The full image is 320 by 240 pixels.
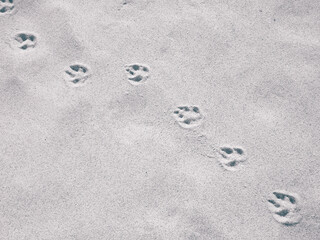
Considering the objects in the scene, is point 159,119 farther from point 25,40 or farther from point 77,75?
point 25,40

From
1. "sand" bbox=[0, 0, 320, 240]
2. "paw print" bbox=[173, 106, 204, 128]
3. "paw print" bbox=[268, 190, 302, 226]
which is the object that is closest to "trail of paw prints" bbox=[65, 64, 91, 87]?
"sand" bbox=[0, 0, 320, 240]

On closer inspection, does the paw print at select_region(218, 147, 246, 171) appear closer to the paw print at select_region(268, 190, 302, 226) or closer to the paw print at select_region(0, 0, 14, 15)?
the paw print at select_region(268, 190, 302, 226)

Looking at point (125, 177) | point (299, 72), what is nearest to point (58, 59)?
point (125, 177)

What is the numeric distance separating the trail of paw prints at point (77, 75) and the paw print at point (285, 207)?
134 centimetres

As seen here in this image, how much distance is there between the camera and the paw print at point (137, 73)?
78.6 inches

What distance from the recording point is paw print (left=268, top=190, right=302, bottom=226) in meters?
1.64

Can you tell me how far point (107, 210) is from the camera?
1676 mm

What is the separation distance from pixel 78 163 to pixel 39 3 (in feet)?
4.12

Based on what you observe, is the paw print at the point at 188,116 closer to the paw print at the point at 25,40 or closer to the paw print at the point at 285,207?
the paw print at the point at 285,207

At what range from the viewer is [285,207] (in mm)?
1655

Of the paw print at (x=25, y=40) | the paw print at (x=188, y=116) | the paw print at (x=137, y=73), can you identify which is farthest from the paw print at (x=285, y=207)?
the paw print at (x=25, y=40)

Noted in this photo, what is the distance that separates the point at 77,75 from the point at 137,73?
15.4 inches

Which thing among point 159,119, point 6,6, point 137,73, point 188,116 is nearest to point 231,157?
point 188,116

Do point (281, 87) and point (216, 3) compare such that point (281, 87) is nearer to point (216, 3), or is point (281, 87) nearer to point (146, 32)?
point (216, 3)
